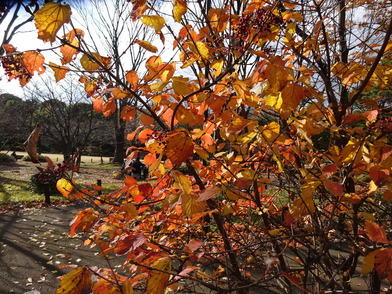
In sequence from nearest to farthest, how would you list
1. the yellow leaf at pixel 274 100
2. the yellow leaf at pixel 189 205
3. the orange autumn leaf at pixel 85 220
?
the yellow leaf at pixel 189 205
the yellow leaf at pixel 274 100
the orange autumn leaf at pixel 85 220

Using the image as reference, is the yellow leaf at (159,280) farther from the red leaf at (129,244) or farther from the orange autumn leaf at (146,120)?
the orange autumn leaf at (146,120)

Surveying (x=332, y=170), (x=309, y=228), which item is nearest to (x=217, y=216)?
(x=332, y=170)

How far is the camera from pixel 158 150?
4.73ft

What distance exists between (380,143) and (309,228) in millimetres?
848

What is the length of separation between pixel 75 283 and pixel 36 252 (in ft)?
15.1

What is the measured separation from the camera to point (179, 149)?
115cm

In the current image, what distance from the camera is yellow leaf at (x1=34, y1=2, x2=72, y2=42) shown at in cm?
100

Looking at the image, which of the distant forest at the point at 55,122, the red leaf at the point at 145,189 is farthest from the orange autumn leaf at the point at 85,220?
the distant forest at the point at 55,122

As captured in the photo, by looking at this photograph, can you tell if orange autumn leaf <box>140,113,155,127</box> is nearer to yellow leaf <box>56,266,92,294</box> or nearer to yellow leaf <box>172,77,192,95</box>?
yellow leaf <box>172,77,192,95</box>

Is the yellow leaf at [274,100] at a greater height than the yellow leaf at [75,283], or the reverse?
the yellow leaf at [274,100]

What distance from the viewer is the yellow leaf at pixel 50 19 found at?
100cm

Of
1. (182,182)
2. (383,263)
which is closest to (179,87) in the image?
(182,182)

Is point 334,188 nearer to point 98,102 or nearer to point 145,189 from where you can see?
point 145,189

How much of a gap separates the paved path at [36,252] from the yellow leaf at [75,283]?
3.09 meters
